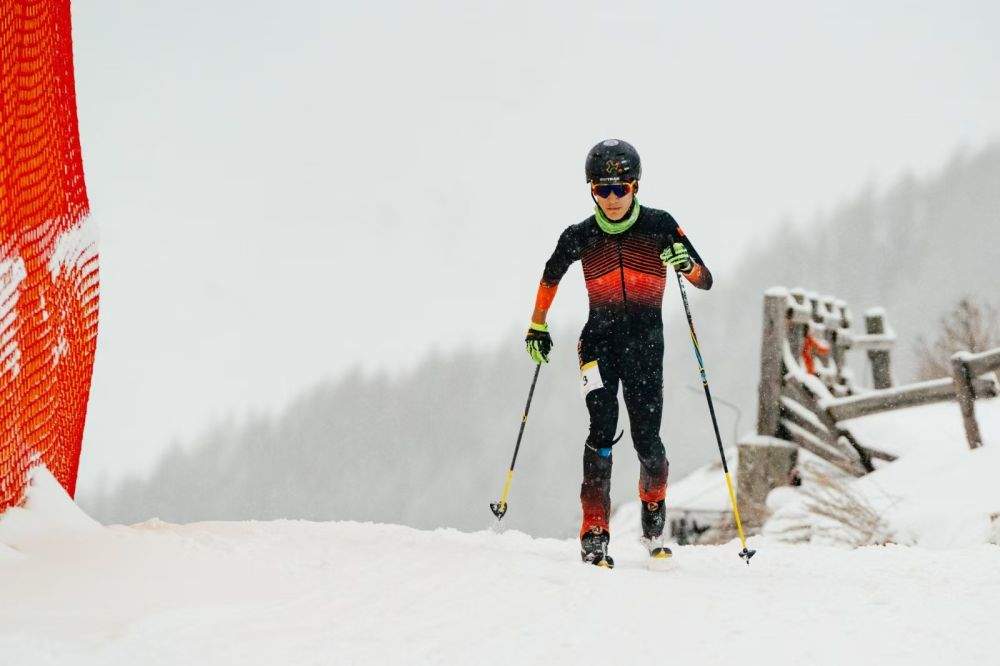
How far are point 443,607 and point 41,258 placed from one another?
2227mm

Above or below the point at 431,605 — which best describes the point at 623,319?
above

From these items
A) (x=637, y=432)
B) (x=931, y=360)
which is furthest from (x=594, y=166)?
(x=931, y=360)

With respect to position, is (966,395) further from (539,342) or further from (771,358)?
(539,342)

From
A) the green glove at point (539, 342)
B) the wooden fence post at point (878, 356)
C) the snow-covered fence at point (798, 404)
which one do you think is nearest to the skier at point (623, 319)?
the green glove at point (539, 342)

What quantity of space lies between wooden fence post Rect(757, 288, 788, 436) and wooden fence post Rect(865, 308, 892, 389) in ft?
9.41

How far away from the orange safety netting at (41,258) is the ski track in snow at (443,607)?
572 mm

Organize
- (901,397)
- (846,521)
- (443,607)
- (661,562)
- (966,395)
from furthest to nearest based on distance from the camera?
(901,397) < (966,395) < (846,521) < (661,562) < (443,607)

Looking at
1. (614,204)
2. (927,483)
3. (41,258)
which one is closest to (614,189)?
(614,204)

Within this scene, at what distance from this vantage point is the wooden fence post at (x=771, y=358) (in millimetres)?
9336

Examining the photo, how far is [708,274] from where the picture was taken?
4.27 m

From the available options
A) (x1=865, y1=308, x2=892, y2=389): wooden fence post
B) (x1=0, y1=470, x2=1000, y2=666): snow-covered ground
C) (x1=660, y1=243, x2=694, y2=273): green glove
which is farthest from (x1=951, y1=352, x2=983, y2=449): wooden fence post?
(x1=660, y1=243, x2=694, y2=273): green glove

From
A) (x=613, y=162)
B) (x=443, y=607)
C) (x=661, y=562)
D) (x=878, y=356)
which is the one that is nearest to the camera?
(x=443, y=607)

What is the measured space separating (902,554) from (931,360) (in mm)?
20862

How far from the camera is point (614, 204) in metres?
4.11
